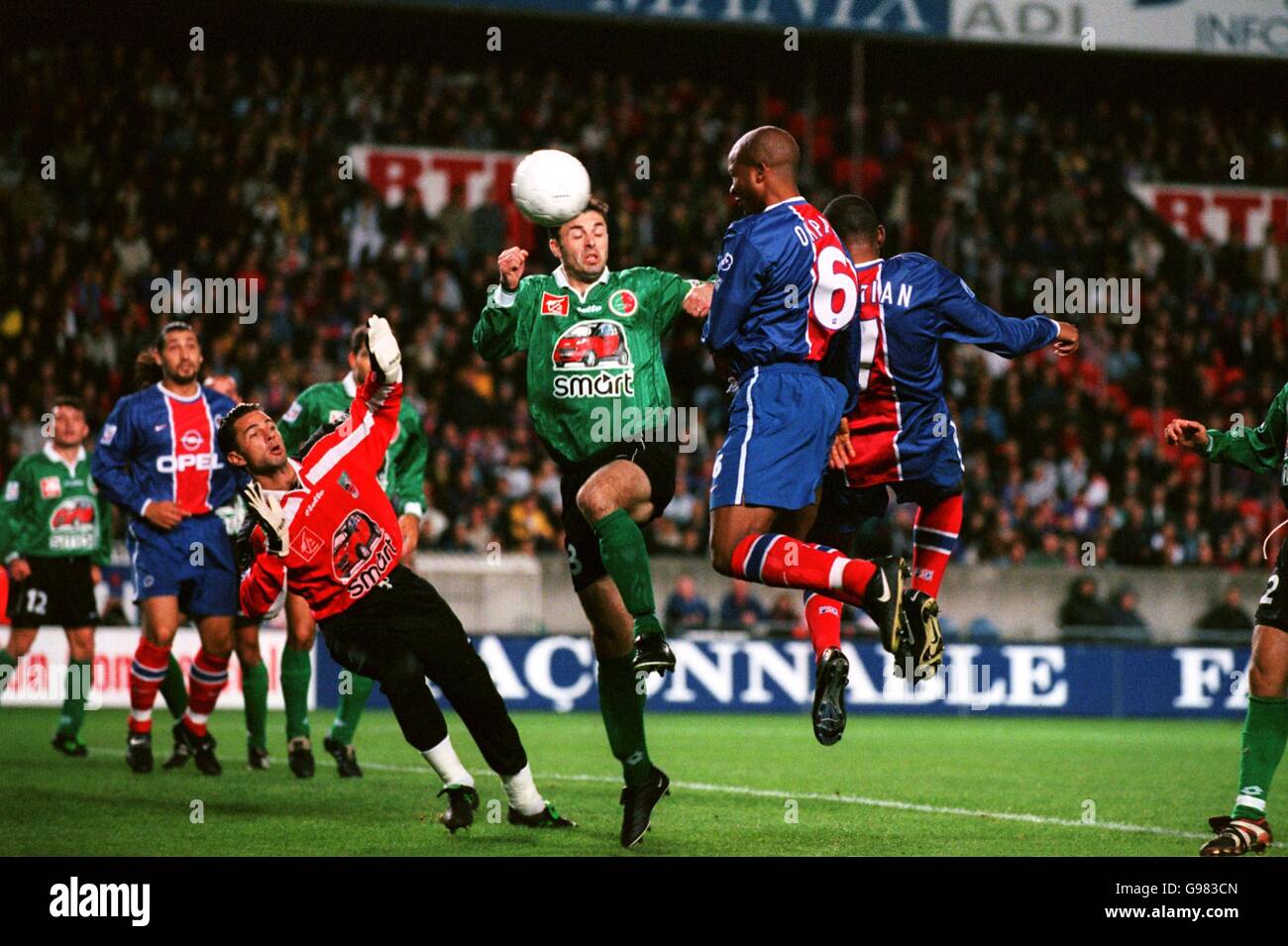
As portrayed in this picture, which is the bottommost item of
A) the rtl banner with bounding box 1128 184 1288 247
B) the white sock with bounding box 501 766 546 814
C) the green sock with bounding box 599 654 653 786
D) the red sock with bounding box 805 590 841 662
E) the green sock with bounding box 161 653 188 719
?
the green sock with bounding box 161 653 188 719

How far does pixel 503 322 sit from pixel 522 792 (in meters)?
2.13

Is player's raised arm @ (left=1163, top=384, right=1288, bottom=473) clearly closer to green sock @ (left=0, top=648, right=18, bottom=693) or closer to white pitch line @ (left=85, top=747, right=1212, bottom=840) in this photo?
white pitch line @ (left=85, top=747, right=1212, bottom=840)

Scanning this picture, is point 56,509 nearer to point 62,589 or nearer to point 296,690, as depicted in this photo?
point 62,589

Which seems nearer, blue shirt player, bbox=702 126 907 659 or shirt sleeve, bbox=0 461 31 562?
blue shirt player, bbox=702 126 907 659

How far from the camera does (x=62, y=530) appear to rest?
1273 cm

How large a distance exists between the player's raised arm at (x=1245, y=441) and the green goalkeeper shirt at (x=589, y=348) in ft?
7.40

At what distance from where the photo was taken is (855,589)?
254 inches

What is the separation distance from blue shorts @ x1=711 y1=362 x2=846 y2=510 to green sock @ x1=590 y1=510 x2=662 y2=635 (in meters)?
0.40

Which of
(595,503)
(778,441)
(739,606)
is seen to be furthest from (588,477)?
(739,606)

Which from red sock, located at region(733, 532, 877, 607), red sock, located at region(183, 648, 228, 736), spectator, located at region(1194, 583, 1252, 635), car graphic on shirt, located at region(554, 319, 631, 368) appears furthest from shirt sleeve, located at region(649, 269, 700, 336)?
spectator, located at region(1194, 583, 1252, 635)

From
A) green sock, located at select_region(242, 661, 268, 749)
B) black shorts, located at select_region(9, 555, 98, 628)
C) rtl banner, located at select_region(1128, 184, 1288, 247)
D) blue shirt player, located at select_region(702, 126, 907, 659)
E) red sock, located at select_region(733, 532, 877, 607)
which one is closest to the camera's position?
red sock, located at select_region(733, 532, 877, 607)

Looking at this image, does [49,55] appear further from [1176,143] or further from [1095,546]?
[1176,143]

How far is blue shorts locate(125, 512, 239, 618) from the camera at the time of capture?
33.0 feet

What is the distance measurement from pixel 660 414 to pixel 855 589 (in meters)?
1.47
